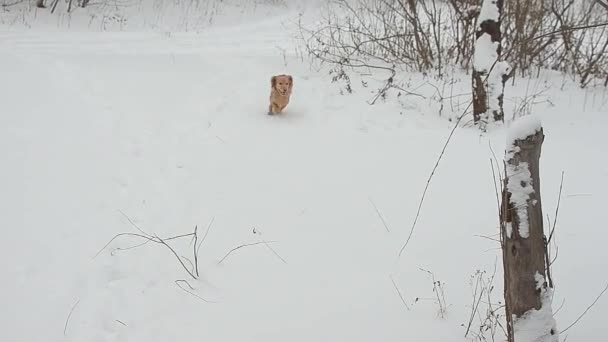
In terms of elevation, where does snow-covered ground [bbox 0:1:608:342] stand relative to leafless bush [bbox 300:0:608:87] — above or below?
below

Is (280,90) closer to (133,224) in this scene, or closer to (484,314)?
(133,224)

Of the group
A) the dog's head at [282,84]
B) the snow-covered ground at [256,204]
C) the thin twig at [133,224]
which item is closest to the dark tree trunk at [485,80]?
the snow-covered ground at [256,204]

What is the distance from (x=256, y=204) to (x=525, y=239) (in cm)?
233

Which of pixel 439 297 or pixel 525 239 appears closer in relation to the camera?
pixel 525 239

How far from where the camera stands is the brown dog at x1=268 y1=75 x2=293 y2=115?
5.21 m

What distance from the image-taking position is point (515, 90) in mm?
6293

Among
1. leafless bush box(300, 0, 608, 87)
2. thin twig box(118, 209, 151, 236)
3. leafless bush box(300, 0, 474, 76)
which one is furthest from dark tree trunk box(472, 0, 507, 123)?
thin twig box(118, 209, 151, 236)

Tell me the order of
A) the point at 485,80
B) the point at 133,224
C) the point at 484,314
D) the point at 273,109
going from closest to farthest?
the point at 484,314
the point at 133,224
the point at 485,80
the point at 273,109

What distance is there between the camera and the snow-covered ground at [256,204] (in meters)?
2.66

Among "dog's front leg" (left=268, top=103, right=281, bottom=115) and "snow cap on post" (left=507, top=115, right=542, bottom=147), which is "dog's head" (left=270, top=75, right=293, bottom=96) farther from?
"snow cap on post" (left=507, top=115, right=542, bottom=147)

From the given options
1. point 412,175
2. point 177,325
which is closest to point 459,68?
point 412,175

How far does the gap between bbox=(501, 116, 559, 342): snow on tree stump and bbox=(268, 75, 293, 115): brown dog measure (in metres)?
→ 3.60

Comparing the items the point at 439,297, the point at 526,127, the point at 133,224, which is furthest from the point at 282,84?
the point at 526,127

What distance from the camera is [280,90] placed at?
523 centimetres
